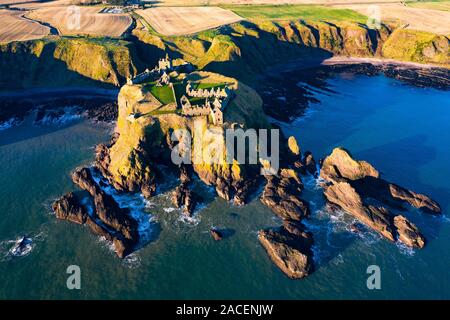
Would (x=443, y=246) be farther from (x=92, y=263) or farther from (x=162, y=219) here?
(x=92, y=263)

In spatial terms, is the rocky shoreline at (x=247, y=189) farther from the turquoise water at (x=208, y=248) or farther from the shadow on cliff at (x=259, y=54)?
the shadow on cliff at (x=259, y=54)

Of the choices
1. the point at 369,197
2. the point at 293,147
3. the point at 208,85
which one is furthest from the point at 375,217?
the point at 208,85

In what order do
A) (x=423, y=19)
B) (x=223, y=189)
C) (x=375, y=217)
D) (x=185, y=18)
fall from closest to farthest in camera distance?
(x=375, y=217), (x=223, y=189), (x=185, y=18), (x=423, y=19)

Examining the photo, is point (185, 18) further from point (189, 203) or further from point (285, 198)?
point (285, 198)

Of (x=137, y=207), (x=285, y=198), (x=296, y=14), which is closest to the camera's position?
(x=137, y=207)

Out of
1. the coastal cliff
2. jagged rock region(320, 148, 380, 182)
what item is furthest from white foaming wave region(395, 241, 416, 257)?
the coastal cliff
